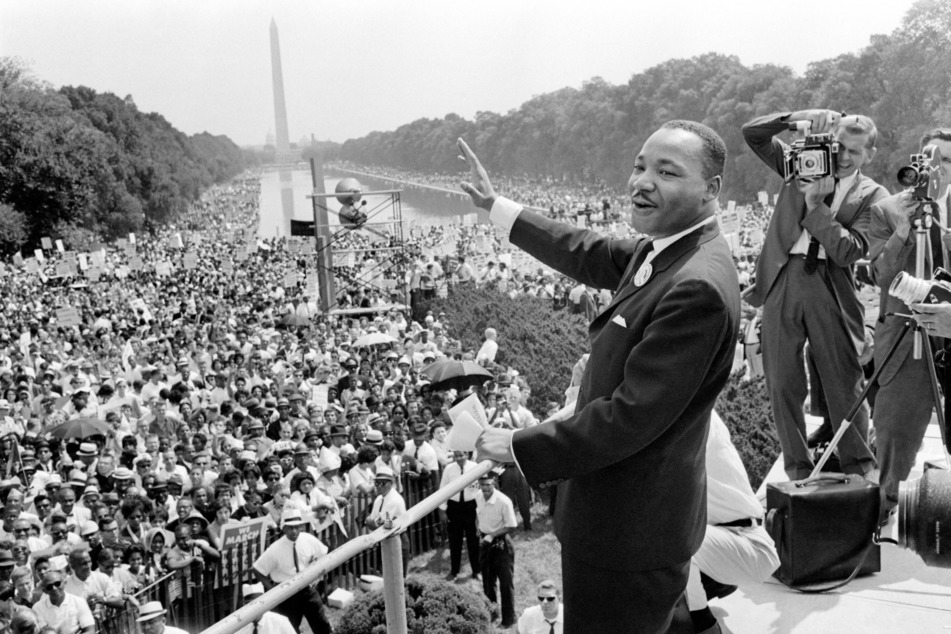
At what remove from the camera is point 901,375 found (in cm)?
449

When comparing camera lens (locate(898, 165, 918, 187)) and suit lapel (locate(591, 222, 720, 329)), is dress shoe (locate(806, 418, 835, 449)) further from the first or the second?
suit lapel (locate(591, 222, 720, 329))

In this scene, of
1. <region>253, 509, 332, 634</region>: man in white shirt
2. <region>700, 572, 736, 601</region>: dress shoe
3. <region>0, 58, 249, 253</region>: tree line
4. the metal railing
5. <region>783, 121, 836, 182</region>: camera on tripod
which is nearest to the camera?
the metal railing

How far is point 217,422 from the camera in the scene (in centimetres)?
1298

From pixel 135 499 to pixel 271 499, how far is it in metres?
1.23

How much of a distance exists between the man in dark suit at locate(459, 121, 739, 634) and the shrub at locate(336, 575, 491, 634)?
3.66 meters

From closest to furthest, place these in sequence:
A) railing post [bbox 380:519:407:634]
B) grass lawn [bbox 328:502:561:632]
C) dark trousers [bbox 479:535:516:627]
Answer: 1. railing post [bbox 380:519:407:634]
2. dark trousers [bbox 479:535:516:627]
3. grass lawn [bbox 328:502:561:632]

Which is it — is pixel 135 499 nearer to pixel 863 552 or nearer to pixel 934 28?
pixel 863 552

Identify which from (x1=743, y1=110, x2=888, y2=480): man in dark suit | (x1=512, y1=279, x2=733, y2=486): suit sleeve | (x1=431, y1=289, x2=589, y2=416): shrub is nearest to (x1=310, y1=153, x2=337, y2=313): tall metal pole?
(x1=431, y1=289, x2=589, y2=416): shrub

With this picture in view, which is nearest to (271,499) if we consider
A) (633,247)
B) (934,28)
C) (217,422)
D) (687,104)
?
(217,422)

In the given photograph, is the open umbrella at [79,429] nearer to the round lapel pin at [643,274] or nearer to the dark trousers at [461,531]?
the dark trousers at [461,531]

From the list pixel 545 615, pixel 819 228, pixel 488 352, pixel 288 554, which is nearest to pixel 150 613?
pixel 288 554

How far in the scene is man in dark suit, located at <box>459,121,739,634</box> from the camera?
2365 millimetres

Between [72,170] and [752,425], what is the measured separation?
44957 millimetres

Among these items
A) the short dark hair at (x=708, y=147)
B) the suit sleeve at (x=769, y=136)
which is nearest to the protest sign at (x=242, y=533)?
the suit sleeve at (x=769, y=136)
